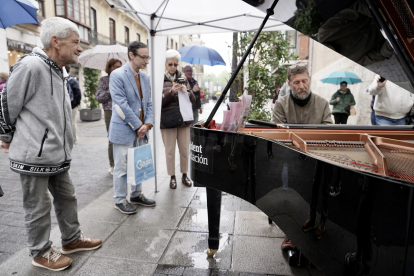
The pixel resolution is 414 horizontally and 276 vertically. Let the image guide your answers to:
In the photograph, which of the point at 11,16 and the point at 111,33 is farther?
the point at 111,33

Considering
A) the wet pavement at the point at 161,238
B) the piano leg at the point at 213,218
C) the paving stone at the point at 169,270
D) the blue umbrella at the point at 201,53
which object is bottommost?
the paving stone at the point at 169,270

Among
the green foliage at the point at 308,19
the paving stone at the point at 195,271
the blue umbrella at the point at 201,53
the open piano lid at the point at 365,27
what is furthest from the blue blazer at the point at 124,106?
the blue umbrella at the point at 201,53

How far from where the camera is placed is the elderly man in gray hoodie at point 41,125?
2.12 meters

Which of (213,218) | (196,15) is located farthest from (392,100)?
Result: (213,218)

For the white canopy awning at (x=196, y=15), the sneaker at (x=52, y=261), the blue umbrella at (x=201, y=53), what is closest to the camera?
the sneaker at (x=52, y=261)

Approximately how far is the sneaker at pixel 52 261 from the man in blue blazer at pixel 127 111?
1079mm

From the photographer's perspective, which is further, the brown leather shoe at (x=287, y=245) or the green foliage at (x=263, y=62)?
the green foliage at (x=263, y=62)

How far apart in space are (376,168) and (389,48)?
2.33 feet

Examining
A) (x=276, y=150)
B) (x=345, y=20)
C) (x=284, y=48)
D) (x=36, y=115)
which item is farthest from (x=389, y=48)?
(x=284, y=48)

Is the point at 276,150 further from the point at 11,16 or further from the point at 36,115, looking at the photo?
the point at 11,16

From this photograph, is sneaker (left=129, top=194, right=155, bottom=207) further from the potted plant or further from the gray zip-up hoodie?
the potted plant

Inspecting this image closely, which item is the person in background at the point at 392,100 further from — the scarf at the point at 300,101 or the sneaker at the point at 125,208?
the sneaker at the point at 125,208

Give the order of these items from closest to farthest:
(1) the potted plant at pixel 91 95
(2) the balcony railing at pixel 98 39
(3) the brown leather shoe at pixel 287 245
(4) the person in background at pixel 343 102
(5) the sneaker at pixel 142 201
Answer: (3) the brown leather shoe at pixel 287 245 < (5) the sneaker at pixel 142 201 < (4) the person in background at pixel 343 102 < (1) the potted plant at pixel 91 95 < (2) the balcony railing at pixel 98 39

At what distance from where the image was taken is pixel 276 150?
5.51 ft
